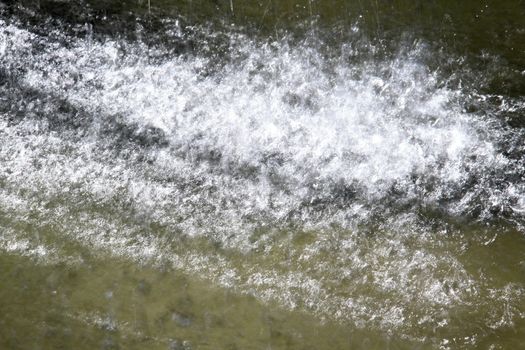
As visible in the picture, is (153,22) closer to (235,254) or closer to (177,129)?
(177,129)

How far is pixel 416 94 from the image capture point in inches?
89.0

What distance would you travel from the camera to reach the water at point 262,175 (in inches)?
88.3

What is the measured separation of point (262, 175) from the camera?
89.9 inches

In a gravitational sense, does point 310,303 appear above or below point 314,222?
below

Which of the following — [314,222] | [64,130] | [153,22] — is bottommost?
[314,222]

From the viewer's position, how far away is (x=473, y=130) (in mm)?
2238

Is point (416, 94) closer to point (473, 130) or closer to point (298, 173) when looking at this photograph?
point (473, 130)

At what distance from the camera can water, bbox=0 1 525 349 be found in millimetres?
2242

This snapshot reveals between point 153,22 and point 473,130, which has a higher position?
point 153,22

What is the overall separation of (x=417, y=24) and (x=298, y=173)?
0.85 meters

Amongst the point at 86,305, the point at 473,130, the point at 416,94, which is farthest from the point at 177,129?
the point at 473,130

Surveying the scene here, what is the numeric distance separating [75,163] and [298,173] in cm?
100

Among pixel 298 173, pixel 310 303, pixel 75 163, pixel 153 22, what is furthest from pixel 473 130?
pixel 75 163

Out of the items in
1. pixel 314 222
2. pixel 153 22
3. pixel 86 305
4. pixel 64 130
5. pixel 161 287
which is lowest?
pixel 86 305
